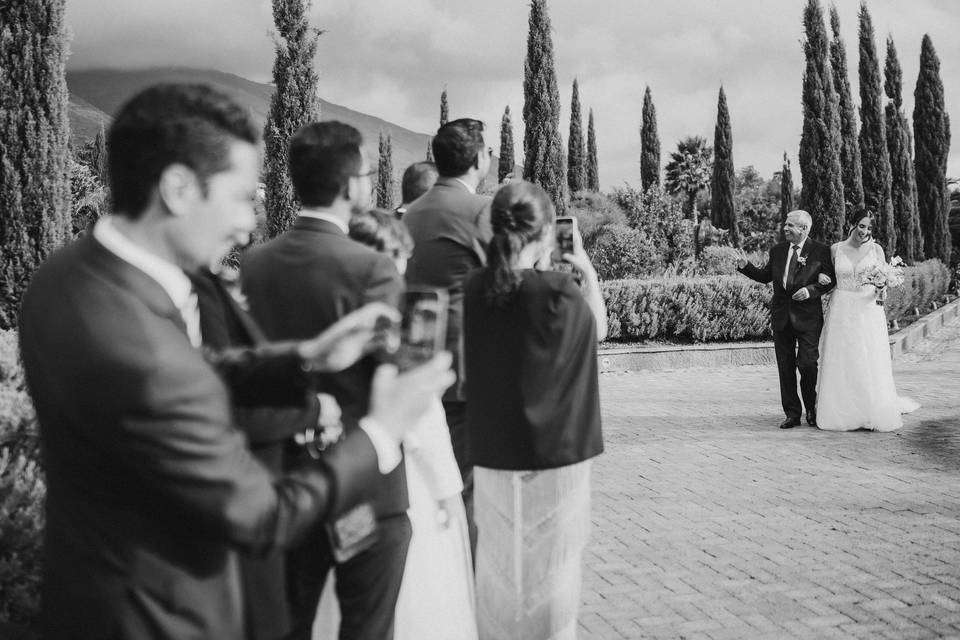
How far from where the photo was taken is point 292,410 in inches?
74.8

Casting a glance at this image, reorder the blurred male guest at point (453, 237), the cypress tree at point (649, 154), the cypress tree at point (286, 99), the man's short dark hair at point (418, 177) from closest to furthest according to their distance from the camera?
the blurred male guest at point (453, 237) → the man's short dark hair at point (418, 177) → the cypress tree at point (286, 99) → the cypress tree at point (649, 154)

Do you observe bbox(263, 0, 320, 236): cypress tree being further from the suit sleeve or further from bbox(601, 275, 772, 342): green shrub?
the suit sleeve

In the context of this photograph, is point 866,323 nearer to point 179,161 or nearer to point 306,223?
point 306,223

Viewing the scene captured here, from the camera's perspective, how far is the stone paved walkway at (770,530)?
4.66 m

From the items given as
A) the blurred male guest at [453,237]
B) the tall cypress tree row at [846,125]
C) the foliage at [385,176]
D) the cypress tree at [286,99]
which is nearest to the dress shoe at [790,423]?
the blurred male guest at [453,237]

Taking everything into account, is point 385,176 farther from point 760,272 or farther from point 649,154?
point 760,272

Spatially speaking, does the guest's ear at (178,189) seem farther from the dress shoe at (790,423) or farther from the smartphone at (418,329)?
the dress shoe at (790,423)

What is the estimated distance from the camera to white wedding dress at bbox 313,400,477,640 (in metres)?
3.51

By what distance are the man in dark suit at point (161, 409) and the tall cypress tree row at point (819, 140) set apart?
2586 centimetres

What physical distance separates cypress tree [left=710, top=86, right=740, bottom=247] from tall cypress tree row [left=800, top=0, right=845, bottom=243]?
25838mm

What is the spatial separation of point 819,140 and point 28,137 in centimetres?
2202

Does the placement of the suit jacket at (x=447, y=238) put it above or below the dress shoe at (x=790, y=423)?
above

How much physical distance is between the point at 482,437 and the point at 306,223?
127cm

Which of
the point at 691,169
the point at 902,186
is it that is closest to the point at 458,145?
the point at 902,186
